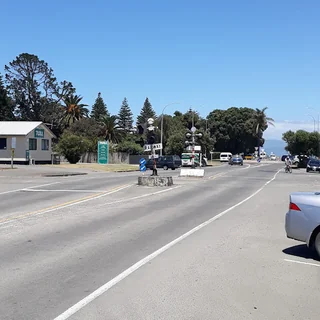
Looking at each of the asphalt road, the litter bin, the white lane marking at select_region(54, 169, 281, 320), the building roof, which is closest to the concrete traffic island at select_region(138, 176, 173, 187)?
the asphalt road

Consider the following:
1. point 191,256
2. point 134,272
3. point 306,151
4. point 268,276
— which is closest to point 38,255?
point 134,272

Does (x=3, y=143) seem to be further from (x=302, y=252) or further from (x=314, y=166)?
(x=302, y=252)

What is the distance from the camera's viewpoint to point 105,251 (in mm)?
8969

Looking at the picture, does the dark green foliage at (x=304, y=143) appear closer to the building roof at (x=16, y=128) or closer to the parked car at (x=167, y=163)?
the parked car at (x=167, y=163)

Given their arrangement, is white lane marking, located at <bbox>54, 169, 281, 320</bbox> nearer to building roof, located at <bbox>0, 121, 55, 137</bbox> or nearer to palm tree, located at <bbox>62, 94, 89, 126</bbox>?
building roof, located at <bbox>0, 121, 55, 137</bbox>

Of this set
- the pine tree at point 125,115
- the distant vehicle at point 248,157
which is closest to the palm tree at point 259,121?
the distant vehicle at point 248,157

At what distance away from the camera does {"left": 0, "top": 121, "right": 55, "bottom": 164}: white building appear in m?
49.5

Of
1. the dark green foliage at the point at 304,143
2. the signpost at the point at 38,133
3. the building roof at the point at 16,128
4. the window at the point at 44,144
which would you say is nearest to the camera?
the building roof at the point at 16,128

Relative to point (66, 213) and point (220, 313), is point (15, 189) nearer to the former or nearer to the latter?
point (66, 213)

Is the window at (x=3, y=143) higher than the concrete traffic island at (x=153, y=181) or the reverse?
higher

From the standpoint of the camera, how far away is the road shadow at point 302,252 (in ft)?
28.5

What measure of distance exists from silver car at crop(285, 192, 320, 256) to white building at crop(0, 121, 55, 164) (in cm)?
4263

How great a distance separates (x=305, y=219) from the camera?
8.24 m

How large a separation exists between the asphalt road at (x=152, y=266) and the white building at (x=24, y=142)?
117ft
